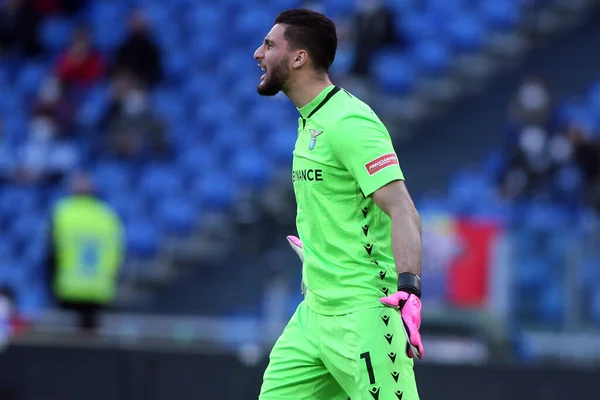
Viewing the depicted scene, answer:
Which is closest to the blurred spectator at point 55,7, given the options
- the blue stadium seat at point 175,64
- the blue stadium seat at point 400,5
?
the blue stadium seat at point 175,64

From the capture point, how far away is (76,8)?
1603 cm

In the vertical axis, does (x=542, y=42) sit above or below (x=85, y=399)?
above

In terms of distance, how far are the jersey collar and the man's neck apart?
0.02 meters

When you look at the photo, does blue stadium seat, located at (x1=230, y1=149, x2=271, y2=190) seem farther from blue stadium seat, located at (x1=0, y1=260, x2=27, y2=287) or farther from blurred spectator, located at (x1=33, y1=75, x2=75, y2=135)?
blue stadium seat, located at (x1=0, y1=260, x2=27, y2=287)

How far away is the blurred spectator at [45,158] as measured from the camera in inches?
541

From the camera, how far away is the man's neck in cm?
489

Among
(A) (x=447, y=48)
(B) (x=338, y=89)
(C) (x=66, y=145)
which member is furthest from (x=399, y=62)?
(B) (x=338, y=89)

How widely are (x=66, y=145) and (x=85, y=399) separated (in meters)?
6.22

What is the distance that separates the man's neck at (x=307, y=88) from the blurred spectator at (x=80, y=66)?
33.1 feet

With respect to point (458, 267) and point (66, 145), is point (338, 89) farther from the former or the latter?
point (66, 145)

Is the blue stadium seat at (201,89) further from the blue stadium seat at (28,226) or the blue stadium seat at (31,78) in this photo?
the blue stadium seat at (28,226)

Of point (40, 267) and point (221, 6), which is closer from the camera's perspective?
point (40, 267)

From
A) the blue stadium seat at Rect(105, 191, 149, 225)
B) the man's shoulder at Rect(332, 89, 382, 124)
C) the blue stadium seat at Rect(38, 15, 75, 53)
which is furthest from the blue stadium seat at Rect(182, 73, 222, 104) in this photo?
the man's shoulder at Rect(332, 89, 382, 124)

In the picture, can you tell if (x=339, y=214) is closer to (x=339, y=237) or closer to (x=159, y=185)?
(x=339, y=237)
